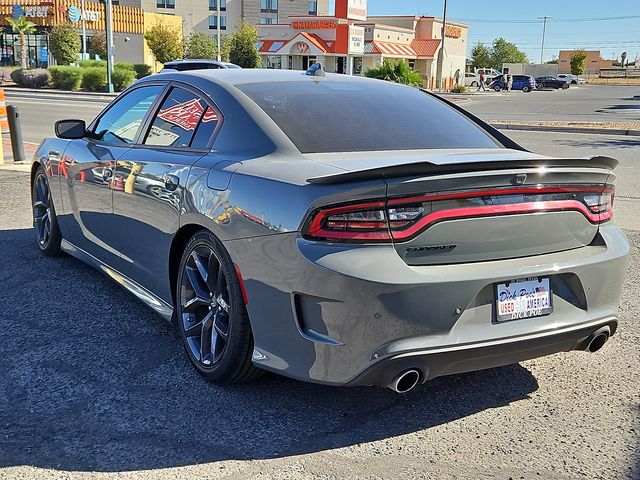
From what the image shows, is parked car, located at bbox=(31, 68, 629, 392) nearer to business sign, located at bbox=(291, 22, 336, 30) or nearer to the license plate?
the license plate

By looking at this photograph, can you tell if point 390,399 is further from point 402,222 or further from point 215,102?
point 215,102

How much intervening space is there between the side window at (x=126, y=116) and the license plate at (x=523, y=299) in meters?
2.61

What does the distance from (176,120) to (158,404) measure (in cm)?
172

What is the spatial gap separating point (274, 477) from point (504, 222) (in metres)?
1.45

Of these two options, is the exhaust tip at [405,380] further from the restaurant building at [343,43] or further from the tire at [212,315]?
the restaurant building at [343,43]

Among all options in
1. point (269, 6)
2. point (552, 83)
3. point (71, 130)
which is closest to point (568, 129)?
point (71, 130)

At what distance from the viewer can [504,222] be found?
3.09 meters

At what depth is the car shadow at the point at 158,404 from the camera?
3080 millimetres

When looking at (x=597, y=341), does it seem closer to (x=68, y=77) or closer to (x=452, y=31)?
(x=68, y=77)

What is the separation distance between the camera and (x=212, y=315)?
12.0 ft

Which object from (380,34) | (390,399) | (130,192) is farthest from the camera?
(380,34)

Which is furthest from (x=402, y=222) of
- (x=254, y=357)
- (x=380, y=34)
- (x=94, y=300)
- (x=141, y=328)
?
(x=380, y=34)

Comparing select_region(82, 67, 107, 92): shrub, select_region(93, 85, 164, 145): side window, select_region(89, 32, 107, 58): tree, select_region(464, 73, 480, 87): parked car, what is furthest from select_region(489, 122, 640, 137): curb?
select_region(464, 73, 480, 87): parked car

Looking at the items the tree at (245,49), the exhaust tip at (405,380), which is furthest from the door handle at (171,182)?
the tree at (245,49)
